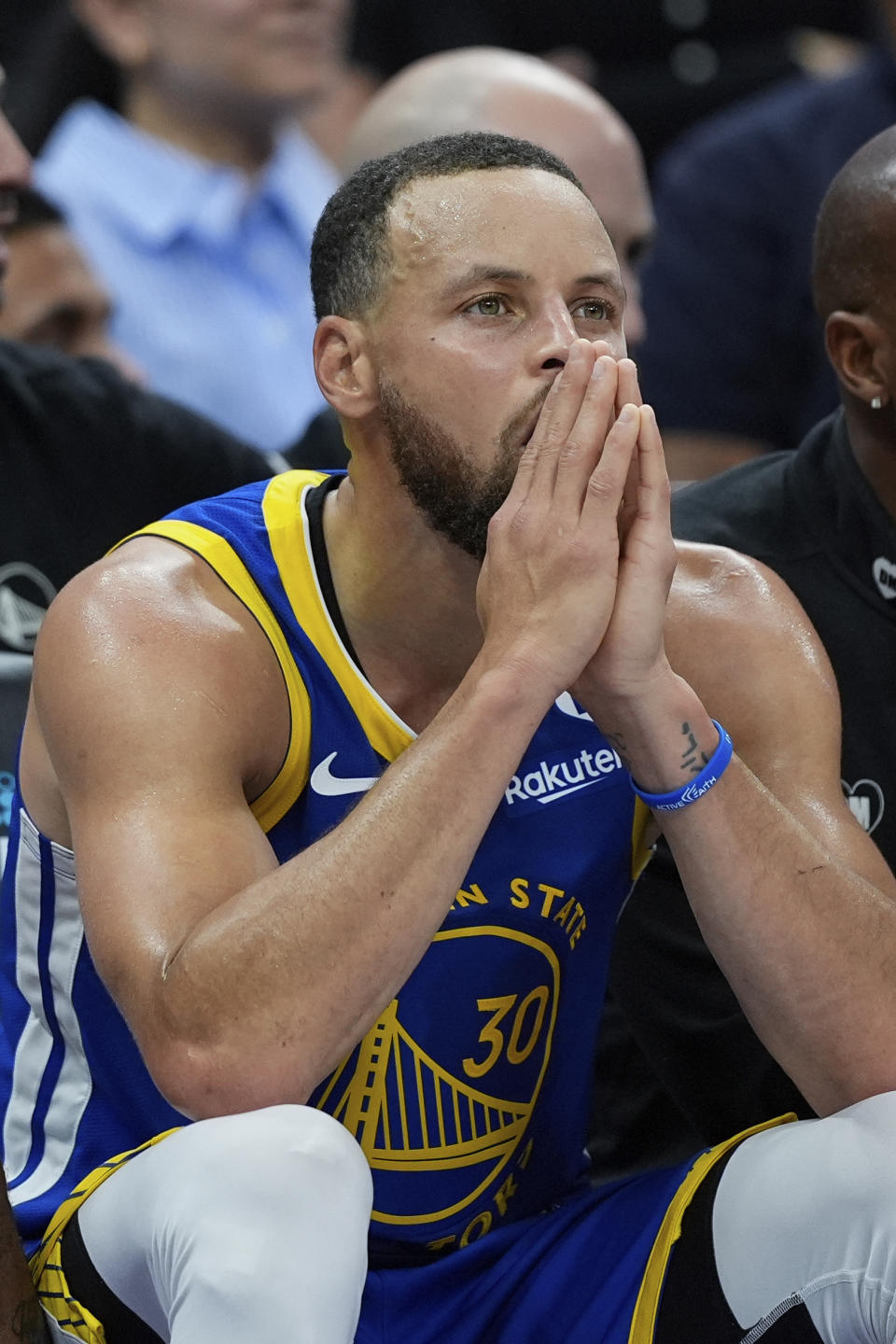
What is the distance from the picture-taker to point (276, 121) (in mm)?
5035

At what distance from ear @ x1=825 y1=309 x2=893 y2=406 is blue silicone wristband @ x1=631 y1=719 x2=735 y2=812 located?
3.23ft

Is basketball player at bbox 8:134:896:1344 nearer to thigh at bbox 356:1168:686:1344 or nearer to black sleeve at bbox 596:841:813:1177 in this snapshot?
thigh at bbox 356:1168:686:1344

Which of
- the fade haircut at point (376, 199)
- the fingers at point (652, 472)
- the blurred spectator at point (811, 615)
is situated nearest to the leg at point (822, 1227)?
the blurred spectator at point (811, 615)

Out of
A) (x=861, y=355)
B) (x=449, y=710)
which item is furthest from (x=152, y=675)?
(x=861, y=355)

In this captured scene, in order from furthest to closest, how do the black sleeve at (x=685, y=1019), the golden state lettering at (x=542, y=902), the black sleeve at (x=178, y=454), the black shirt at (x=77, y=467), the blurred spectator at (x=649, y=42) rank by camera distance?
1. the blurred spectator at (x=649, y=42)
2. the black sleeve at (x=178, y=454)
3. the black shirt at (x=77, y=467)
4. the black sleeve at (x=685, y=1019)
5. the golden state lettering at (x=542, y=902)

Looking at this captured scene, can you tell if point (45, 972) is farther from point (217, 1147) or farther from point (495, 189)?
point (495, 189)

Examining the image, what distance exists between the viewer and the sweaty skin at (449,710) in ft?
6.62

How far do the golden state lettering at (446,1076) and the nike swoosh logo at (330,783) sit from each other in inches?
7.4

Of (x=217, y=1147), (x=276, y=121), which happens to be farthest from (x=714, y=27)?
(x=217, y=1147)

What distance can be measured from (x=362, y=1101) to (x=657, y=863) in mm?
729

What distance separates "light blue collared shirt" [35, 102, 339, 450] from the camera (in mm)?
4668

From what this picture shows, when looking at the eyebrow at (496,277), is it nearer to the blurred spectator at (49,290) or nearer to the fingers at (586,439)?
the fingers at (586,439)

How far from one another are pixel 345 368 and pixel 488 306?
235mm

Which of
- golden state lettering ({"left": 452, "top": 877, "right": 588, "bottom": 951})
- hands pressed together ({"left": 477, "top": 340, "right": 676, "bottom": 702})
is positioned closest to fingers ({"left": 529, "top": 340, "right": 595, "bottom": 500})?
hands pressed together ({"left": 477, "top": 340, "right": 676, "bottom": 702})
